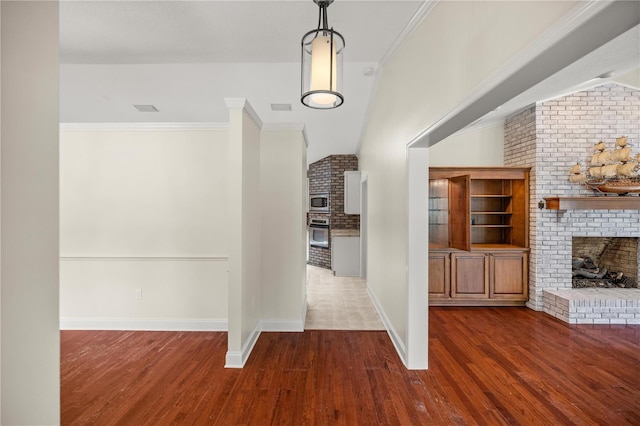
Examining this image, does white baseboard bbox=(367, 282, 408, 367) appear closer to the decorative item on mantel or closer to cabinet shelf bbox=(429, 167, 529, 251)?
cabinet shelf bbox=(429, 167, 529, 251)

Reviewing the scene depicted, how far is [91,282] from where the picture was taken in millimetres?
3666

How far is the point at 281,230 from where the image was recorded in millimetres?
3697

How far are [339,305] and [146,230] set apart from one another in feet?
9.26

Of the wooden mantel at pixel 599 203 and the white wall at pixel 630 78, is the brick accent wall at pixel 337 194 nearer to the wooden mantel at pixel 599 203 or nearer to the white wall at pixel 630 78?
the wooden mantel at pixel 599 203

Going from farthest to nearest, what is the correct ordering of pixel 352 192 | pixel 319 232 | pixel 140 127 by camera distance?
1. pixel 319 232
2. pixel 352 192
3. pixel 140 127

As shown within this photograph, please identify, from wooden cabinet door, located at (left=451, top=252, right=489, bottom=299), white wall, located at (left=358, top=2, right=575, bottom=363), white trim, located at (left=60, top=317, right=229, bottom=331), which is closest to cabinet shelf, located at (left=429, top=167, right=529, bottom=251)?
wooden cabinet door, located at (left=451, top=252, right=489, bottom=299)

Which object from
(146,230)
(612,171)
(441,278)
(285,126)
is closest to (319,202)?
(441,278)

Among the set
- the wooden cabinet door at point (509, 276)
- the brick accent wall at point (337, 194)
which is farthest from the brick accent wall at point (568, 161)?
the brick accent wall at point (337, 194)

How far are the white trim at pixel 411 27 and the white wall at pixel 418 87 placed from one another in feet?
0.14

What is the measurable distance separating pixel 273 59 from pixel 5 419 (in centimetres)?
337

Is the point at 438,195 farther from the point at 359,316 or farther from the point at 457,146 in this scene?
the point at 359,316

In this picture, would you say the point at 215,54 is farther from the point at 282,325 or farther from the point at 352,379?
the point at 352,379

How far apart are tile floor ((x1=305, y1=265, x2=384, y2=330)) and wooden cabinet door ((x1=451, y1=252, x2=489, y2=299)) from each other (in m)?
1.34

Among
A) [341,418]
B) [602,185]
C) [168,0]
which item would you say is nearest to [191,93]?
[168,0]
